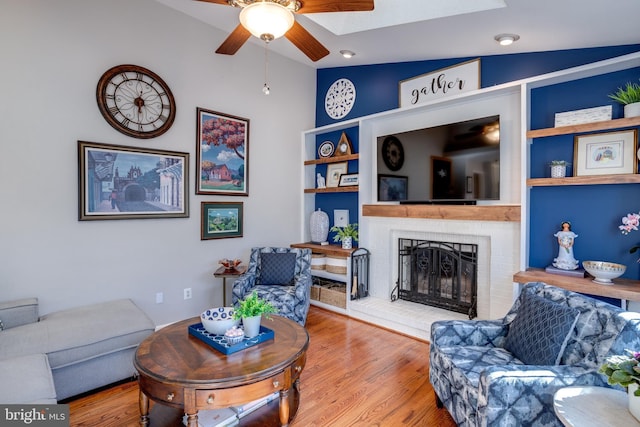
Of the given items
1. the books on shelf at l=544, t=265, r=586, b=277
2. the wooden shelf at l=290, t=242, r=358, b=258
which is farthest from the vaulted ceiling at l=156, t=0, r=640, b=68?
the wooden shelf at l=290, t=242, r=358, b=258

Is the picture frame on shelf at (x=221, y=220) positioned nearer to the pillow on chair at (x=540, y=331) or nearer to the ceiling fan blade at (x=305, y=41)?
the ceiling fan blade at (x=305, y=41)

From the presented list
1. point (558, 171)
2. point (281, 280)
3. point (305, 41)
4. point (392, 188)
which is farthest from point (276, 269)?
point (558, 171)

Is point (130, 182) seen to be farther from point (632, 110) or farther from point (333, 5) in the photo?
point (632, 110)

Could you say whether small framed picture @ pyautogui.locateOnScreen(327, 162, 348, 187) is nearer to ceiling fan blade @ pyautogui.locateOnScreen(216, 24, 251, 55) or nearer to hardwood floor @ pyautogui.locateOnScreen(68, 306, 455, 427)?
hardwood floor @ pyautogui.locateOnScreen(68, 306, 455, 427)

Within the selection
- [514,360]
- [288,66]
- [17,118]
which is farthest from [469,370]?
[288,66]

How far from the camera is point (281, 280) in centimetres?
367

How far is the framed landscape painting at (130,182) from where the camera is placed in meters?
2.95

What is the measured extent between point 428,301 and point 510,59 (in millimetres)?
2551

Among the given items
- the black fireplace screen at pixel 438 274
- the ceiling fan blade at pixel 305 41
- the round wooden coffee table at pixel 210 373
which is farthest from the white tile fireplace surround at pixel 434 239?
the ceiling fan blade at pixel 305 41

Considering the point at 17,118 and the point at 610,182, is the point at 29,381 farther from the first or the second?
the point at 610,182

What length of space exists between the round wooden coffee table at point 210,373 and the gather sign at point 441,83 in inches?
114

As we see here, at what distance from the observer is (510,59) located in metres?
3.12

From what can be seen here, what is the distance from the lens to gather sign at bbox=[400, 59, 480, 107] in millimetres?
3361
